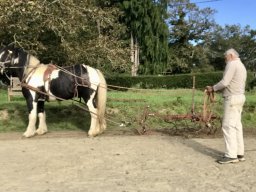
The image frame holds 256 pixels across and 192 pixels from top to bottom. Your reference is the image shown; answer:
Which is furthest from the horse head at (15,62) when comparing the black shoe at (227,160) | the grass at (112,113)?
the black shoe at (227,160)

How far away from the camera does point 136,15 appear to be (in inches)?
1709

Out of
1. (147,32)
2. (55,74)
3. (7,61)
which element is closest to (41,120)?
(55,74)

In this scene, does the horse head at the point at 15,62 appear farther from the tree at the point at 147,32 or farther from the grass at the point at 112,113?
the tree at the point at 147,32

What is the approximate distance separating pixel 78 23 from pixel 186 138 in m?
11.7

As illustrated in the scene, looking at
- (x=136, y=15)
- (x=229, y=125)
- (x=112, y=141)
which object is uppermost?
(x=136, y=15)

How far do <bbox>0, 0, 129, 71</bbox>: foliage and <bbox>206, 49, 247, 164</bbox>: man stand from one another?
12391 millimetres

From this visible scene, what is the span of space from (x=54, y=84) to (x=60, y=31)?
954cm

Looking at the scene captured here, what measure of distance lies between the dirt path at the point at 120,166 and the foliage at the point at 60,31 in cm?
931

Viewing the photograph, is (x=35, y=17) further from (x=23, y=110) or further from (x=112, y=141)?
(x=112, y=141)

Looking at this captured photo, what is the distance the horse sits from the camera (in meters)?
11.2

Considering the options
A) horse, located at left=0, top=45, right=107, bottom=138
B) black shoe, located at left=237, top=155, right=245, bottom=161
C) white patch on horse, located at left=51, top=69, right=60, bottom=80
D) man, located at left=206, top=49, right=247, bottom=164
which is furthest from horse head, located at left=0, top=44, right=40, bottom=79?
black shoe, located at left=237, top=155, right=245, bottom=161

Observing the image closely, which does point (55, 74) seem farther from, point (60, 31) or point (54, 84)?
point (60, 31)

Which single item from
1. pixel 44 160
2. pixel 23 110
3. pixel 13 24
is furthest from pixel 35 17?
pixel 44 160

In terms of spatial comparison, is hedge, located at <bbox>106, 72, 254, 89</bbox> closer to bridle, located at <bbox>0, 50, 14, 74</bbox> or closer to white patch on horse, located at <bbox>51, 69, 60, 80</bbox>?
bridle, located at <bbox>0, 50, 14, 74</bbox>
